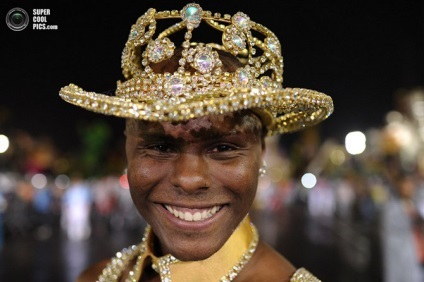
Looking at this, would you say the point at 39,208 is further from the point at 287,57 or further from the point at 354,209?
the point at 287,57

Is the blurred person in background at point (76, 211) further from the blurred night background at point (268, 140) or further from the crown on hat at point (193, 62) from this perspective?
the crown on hat at point (193, 62)


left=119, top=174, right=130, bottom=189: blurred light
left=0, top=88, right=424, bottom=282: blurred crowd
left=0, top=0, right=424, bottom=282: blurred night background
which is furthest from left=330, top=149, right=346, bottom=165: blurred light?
left=119, top=174, right=130, bottom=189: blurred light

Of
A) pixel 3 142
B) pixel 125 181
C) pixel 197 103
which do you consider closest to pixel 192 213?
pixel 197 103

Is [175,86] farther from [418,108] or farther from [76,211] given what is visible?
[418,108]

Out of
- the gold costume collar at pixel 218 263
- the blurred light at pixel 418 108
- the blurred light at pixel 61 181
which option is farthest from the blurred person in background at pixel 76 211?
the blurred light at pixel 61 181

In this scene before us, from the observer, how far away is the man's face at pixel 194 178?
1707mm

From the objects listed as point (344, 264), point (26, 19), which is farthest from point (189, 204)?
point (344, 264)

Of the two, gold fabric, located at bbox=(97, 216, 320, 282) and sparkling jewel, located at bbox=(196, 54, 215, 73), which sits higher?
sparkling jewel, located at bbox=(196, 54, 215, 73)

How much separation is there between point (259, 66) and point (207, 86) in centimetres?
31

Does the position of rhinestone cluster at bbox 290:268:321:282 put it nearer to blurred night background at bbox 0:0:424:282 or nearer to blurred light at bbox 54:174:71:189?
blurred night background at bbox 0:0:424:282

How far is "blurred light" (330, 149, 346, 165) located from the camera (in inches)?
1057

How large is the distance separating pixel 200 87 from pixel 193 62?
4.6 inches

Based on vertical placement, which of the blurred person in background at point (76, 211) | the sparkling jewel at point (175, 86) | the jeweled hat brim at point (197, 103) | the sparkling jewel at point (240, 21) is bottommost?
the blurred person in background at point (76, 211)

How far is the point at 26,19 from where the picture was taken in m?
3.62
